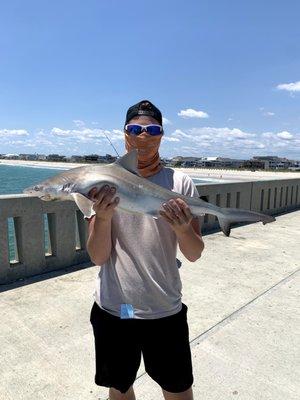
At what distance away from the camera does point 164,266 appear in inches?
87.4

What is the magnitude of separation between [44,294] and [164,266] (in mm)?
3179

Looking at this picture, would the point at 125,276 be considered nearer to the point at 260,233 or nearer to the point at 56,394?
the point at 56,394

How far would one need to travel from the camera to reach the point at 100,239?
2178 millimetres

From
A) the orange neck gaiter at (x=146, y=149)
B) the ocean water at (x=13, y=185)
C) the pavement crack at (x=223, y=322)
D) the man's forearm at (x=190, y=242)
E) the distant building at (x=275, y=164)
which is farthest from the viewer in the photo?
the distant building at (x=275, y=164)

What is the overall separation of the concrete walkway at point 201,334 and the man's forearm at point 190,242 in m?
1.44

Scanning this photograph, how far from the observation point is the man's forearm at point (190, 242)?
2154 millimetres

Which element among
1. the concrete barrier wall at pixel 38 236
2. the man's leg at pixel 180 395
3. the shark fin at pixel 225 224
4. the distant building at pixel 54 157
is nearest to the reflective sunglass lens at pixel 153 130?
the shark fin at pixel 225 224

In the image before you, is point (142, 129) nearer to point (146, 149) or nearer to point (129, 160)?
point (146, 149)

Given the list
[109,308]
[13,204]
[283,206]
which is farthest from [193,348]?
[283,206]

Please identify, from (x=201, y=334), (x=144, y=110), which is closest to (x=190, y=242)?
(x=144, y=110)

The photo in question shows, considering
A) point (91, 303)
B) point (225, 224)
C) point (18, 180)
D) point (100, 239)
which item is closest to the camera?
point (100, 239)

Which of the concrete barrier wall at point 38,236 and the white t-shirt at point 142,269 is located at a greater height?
the white t-shirt at point 142,269

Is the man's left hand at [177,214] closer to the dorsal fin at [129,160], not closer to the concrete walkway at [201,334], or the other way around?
the dorsal fin at [129,160]

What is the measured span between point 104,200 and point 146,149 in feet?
1.32
